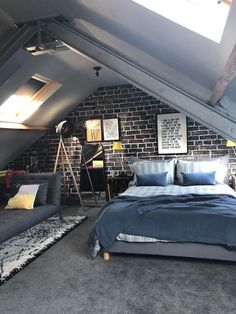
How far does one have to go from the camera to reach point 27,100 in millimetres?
5086

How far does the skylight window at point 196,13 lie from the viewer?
5.68 ft

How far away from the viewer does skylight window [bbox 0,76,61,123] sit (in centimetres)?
477

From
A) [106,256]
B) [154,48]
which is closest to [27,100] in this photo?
[106,256]

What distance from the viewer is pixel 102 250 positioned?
3.45 meters

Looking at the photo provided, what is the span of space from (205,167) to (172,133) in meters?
1.11

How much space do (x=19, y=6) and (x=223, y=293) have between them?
3334 millimetres

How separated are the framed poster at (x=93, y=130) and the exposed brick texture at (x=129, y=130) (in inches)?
4.3

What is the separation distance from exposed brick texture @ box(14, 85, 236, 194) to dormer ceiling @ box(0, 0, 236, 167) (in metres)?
2.70

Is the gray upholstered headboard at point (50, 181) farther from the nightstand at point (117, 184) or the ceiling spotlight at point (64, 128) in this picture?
the nightstand at point (117, 184)

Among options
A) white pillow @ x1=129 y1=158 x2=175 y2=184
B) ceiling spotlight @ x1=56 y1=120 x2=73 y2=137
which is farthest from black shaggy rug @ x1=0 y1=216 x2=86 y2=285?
ceiling spotlight @ x1=56 y1=120 x2=73 y2=137

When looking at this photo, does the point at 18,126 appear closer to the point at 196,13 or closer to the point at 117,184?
the point at 117,184

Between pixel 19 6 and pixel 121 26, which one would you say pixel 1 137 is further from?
pixel 121 26

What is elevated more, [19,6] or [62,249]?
[19,6]

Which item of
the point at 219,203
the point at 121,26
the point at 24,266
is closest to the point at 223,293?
the point at 219,203
